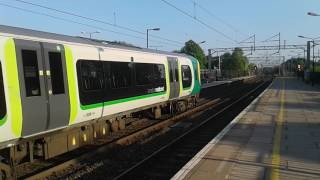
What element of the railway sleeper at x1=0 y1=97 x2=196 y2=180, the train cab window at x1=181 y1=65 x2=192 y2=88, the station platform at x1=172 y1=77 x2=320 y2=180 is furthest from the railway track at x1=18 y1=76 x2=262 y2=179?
the train cab window at x1=181 y1=65 x2=192 y2=88

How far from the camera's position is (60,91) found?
1053 centimetres

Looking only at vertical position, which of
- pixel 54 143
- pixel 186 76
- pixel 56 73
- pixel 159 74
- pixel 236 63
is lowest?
pixel 236 63

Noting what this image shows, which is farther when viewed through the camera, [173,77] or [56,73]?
[173,77]

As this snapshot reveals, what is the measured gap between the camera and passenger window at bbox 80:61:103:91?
471 inches

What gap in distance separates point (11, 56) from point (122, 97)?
623 centimetres

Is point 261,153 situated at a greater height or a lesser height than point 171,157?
greater

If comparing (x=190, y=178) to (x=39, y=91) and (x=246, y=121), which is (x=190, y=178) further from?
(x=246, y=121)

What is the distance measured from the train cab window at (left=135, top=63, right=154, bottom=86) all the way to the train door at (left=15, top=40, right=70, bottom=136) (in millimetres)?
5841

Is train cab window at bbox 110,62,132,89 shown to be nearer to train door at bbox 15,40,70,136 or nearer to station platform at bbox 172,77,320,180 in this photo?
train door at bbox 15,40,70,136

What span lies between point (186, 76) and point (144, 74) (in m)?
6.62

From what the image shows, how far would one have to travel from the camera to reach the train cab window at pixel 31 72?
926 cm

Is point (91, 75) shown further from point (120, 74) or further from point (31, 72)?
point (31, 72)

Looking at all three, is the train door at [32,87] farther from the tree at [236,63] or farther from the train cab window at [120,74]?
the tree at [236,63]

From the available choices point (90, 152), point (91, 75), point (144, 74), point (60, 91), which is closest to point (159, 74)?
point (144, 74)
